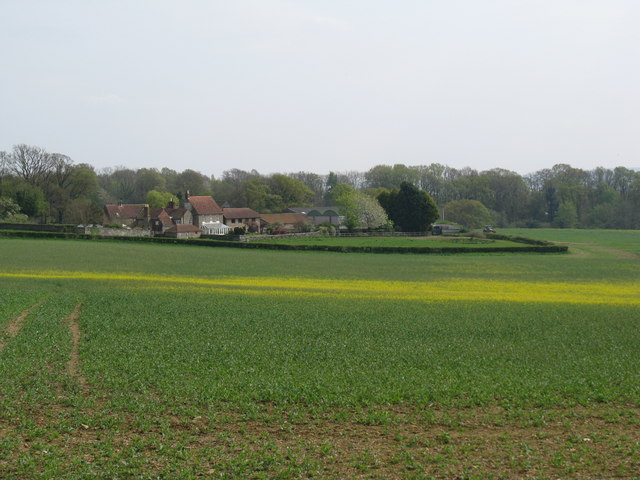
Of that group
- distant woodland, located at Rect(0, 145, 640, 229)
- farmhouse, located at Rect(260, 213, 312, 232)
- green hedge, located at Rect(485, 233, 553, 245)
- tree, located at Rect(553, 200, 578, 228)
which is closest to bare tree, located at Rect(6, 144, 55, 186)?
distant woodland, located at Rect(0, 145, 640, 229)

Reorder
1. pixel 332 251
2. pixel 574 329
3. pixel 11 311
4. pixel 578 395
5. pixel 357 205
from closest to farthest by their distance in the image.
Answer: pixel 578 395 → pixel 574 329 → pixel 11 311 → pixel 332 251 → pixel 357 205

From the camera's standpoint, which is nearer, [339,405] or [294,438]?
[294,438]

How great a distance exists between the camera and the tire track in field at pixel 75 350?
1623 cm

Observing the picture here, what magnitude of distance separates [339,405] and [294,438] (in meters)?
2.26

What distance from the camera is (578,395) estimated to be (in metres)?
15.6

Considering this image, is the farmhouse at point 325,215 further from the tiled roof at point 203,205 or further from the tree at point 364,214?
the tiled roof at point 203,205

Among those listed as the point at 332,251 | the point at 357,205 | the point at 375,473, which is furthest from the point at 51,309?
the point at 357,205

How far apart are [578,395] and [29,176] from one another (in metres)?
115

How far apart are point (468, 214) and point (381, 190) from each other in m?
21.9

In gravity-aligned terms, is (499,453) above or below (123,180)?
below

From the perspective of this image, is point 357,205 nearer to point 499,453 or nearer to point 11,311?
point 11,311

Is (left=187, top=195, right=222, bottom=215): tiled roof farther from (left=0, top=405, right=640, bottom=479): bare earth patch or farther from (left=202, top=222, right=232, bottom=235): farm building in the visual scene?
(left=0, top=405, right=640, bottom=479): bare earth patch

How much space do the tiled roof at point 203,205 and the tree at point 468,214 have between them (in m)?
57.0

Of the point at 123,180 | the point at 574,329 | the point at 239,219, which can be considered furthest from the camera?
the point at 123,180
